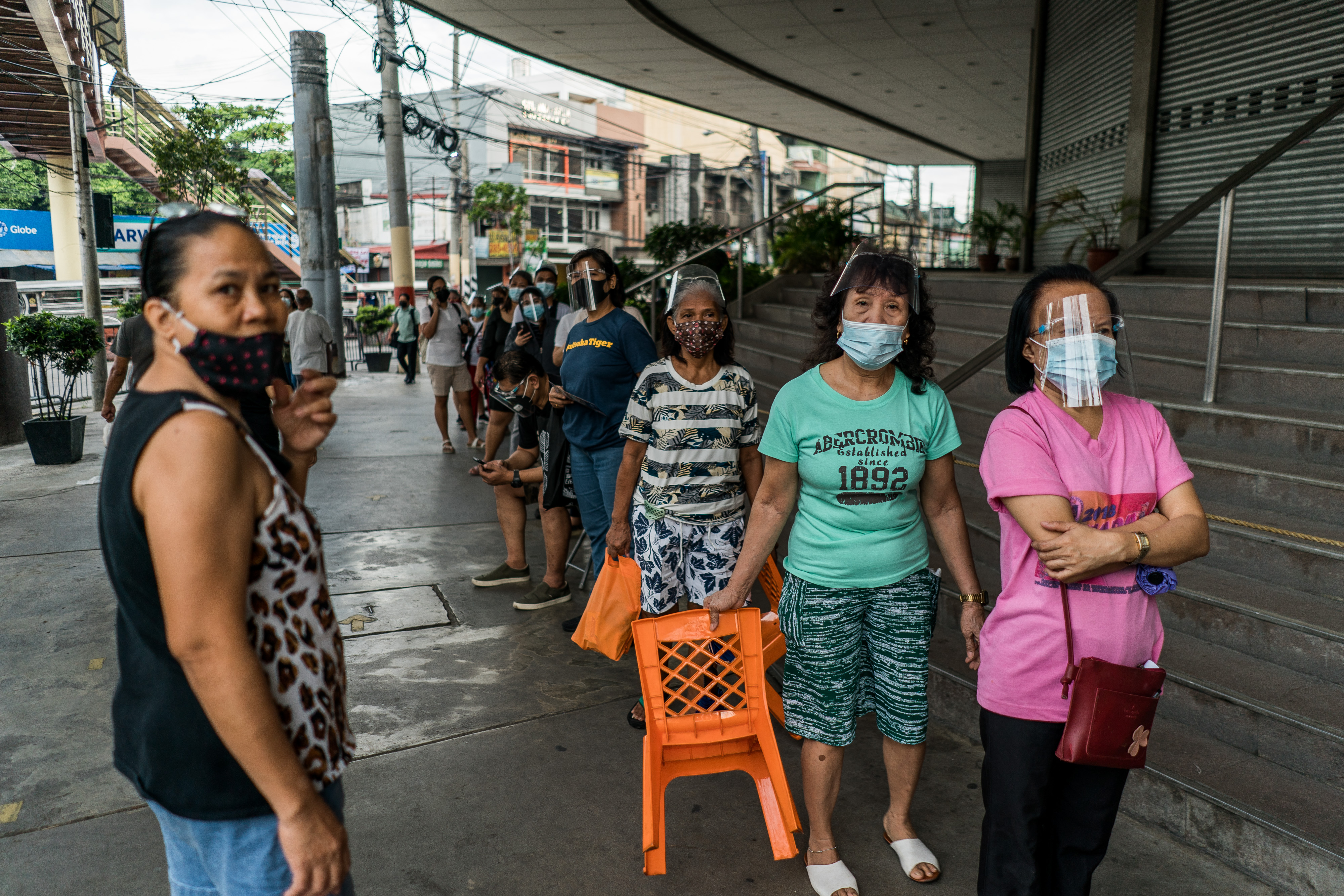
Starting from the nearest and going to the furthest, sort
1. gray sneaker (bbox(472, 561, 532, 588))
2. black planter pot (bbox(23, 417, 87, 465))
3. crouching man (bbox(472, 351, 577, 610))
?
1. crouching man (bbox(472, 351, 577, 610))
2. gray sneaker (bbox(472, 561, 532, 588))
3. black planter pot (bbox(23, 417, 87, 465))

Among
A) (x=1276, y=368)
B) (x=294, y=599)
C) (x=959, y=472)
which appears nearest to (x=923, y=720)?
(x=294, y=599)

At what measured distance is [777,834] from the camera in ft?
8.68

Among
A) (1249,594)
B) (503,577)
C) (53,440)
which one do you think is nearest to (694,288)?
(1249,594)

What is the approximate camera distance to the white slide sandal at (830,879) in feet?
8.54

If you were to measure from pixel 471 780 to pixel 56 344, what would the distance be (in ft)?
25.1

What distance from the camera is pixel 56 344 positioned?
8.58 metres

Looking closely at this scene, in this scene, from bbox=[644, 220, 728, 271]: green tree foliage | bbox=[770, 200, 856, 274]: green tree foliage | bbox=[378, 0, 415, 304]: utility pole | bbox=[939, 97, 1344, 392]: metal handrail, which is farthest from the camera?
bbox=[378, 0, 415, 304]: utility pole

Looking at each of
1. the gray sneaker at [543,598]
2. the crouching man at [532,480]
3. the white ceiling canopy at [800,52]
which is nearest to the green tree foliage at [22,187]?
the white ceiling canopy at [800,52]

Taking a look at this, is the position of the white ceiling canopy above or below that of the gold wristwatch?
above

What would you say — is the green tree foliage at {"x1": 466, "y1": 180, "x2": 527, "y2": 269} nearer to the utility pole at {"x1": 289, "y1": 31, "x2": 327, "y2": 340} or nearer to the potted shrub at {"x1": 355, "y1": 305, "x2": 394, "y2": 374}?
the potted shrub at {"x1": 355, "y1": 305, "x2": 394, "y2": 374}

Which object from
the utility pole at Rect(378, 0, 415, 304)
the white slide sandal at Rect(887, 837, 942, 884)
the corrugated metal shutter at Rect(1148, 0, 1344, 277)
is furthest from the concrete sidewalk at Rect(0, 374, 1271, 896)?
the utility pole at Rect(378, 0, 415, 304)

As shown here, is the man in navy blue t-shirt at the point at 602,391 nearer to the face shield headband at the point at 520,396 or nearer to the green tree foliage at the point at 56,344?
the face shield headband at the point at 520,396

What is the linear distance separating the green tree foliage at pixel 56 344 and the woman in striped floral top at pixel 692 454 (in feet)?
24.8

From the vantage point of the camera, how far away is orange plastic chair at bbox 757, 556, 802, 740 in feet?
9.60
